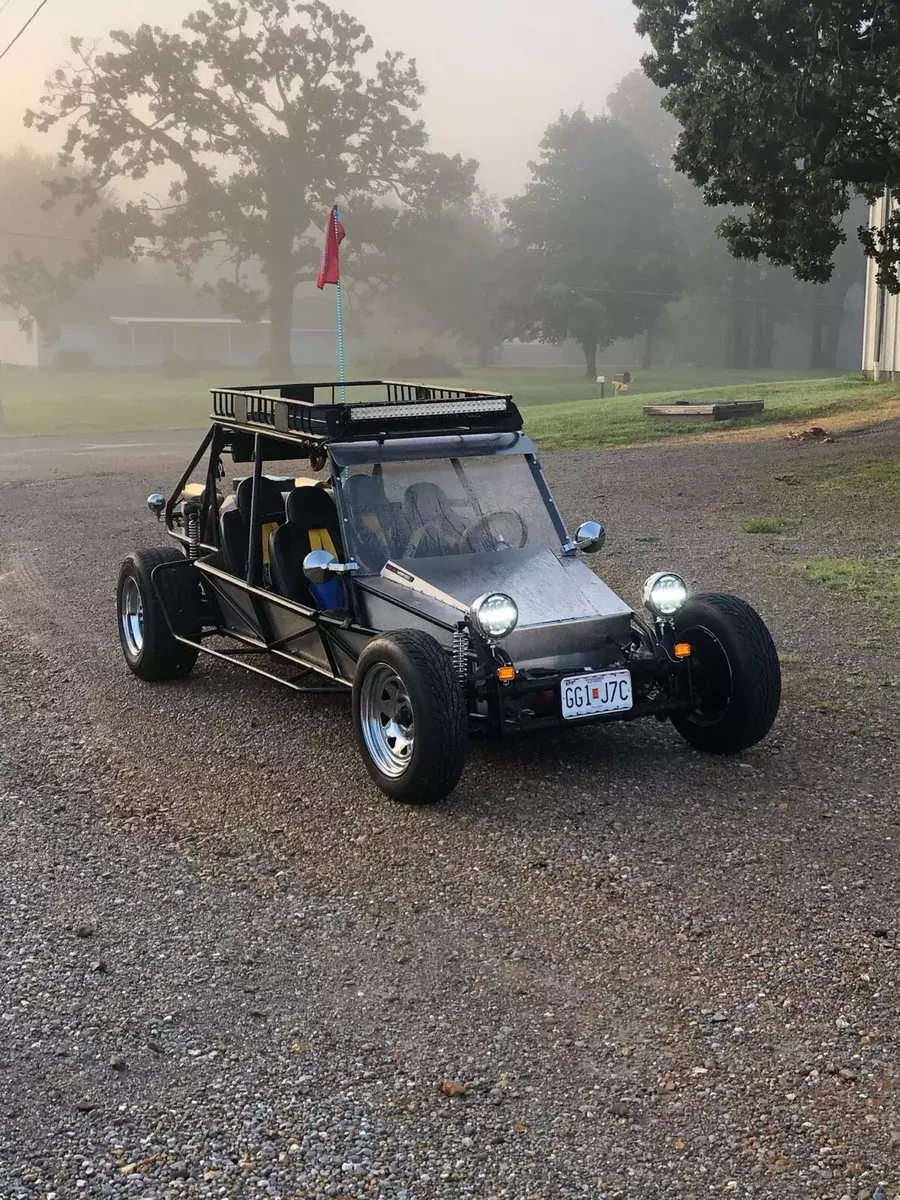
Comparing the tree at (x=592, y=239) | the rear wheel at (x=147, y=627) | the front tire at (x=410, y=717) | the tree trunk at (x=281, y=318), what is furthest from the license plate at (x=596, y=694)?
the tree trunk at (x=281, y=318)

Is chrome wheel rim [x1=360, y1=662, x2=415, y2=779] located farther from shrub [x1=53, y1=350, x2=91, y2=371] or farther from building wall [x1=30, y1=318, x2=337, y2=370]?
building wall [x1=30, y1=318, x2=337, y2=370]

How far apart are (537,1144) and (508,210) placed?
76.3 metres

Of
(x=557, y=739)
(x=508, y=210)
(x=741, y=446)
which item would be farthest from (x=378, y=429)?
(x=508, y=210)

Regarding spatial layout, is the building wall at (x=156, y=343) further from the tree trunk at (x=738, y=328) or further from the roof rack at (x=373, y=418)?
the roof rack at (x=373, y=418)

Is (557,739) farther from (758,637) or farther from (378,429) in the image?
(378,429)

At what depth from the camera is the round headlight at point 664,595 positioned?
693 cm

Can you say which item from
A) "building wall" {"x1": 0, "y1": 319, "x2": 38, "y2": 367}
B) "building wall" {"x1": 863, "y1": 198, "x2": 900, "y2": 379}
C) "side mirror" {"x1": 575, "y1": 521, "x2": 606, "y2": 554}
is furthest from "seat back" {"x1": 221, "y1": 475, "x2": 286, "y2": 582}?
"building wall" {"x1": 0, "y1": 319, "x2": 38, "y2": 367}

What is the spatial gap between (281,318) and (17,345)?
1148 inches

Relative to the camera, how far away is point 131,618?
9234 mm

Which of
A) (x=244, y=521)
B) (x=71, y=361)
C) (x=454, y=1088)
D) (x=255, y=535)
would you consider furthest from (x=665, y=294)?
(x=454, y=1088)

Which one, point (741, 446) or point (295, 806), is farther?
point (741, 446)

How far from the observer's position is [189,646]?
881cm

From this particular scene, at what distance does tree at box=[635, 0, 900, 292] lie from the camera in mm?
16984

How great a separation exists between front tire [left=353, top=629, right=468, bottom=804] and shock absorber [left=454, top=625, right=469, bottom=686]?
0.19m
